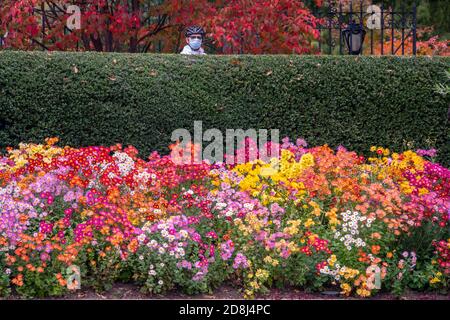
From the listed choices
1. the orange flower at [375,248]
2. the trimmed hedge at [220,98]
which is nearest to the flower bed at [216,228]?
the orange flower at [375,248]

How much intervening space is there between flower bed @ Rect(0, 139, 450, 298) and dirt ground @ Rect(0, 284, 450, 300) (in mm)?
53

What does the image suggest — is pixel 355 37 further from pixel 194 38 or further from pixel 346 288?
pixel 346 288

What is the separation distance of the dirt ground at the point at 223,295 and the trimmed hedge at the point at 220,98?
3247mm

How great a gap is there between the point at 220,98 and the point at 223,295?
11.8 ft

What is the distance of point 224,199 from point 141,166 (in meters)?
1.00

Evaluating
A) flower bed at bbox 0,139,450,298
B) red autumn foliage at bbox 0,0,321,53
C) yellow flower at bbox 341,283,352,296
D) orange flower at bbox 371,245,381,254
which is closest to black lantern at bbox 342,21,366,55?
red autumn foliage at bbox 0,0,321,53

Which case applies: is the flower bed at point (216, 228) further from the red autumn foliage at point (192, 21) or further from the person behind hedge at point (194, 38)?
the red autumn foliage at point (192, 21)

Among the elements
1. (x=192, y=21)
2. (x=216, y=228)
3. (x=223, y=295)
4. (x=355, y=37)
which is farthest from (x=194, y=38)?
(x=223, y=295)

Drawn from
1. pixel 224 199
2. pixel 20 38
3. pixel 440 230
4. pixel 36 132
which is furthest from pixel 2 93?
pixel 440 230

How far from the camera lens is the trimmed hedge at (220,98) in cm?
791

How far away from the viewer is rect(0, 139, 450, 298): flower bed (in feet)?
16.3

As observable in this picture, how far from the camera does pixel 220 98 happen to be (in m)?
Result: 8.27

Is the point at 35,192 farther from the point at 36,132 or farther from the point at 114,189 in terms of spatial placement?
the point at 36,132

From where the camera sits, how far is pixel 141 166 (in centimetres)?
643
